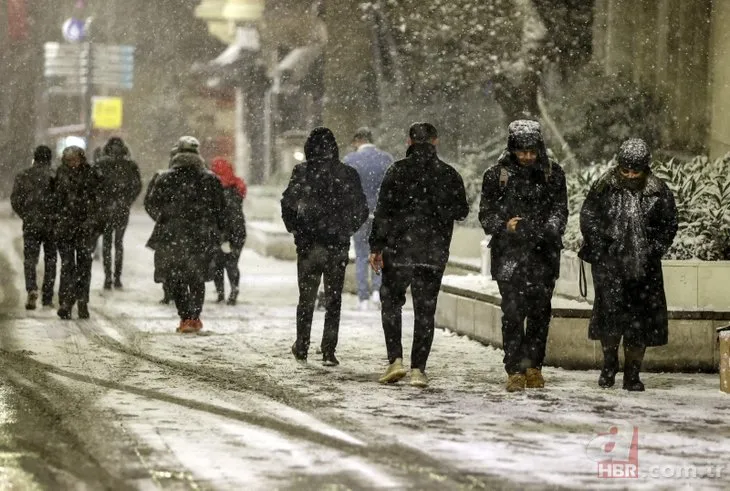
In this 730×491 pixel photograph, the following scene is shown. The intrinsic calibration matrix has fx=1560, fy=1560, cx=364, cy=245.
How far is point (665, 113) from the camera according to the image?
69.9 feet

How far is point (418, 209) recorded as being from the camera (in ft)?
37.0

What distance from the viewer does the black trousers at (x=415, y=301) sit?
11.3m

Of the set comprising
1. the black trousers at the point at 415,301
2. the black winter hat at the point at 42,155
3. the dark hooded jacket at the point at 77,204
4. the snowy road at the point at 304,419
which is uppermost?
the black winter hat at the point at 42,155

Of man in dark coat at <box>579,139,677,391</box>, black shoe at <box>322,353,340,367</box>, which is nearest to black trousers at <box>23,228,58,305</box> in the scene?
black shoe at <box>322,353,340,367</box>

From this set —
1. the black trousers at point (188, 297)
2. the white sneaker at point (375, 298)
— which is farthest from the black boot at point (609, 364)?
the white sneaker at point (375, 298)

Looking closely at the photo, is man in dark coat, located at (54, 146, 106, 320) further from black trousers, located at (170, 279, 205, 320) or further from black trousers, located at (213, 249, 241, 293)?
black trousers, located at (213, 249, 241, 293)

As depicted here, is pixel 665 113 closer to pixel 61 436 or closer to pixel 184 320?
pixel 184 320

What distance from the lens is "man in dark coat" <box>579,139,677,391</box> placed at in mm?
11078

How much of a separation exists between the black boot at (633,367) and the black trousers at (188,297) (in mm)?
5088

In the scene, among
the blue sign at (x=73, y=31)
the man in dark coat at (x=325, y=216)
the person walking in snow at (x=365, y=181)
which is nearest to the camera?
the man in dark coat at (x=325, y=216)

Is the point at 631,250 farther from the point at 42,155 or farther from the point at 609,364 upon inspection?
the point at 42,155

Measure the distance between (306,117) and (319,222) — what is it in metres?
34.9

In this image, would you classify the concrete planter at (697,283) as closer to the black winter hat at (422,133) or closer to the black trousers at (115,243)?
the black winter hat at (422,133)

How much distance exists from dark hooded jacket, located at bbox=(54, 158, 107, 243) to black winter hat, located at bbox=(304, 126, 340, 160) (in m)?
4.18
